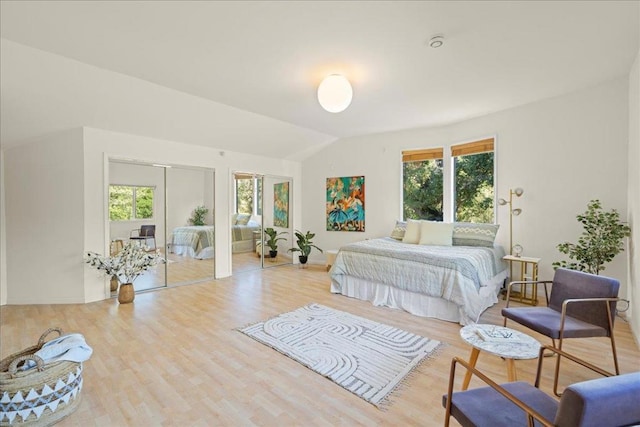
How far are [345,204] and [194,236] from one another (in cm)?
307

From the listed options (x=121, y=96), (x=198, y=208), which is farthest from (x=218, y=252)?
(x=121, y=96)

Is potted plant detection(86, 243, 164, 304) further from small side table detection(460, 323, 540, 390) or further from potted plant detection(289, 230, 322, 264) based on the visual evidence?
small side table detection(460, 323, 540, 390)

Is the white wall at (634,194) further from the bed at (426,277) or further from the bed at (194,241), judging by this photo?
the bed at (194,241)

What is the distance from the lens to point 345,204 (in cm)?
632

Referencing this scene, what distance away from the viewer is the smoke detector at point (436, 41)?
2408 mm

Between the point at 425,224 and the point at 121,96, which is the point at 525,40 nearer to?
the point at 425,224

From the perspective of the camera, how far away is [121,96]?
3.46 meters

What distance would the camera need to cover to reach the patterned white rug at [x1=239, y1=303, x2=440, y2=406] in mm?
2215

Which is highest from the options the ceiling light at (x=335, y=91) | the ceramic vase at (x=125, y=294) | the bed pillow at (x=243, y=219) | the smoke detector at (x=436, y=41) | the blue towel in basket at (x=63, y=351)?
the smoke detector at (x=436, y=41)

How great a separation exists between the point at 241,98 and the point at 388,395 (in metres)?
3.68

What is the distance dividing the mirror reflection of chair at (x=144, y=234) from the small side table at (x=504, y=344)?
458cm

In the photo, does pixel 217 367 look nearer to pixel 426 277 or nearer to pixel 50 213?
pixel 426 277

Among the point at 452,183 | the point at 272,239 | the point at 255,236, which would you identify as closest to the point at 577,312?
the point at 452,183

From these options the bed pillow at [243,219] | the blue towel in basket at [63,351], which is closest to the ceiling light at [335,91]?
the blue towel in basket at [63,351]
